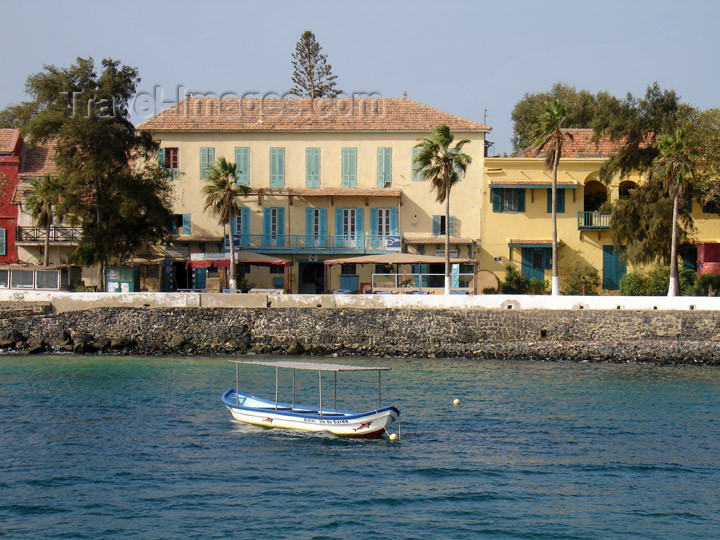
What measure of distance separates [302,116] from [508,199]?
13.1 m

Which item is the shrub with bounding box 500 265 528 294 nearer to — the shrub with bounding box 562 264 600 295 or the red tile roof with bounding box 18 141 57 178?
the shrub with bounding box 562 264 600 295

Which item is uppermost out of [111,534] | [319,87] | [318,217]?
[319,87]

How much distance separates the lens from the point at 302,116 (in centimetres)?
4875

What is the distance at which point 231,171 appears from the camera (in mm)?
40531

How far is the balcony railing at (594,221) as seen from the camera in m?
45.2

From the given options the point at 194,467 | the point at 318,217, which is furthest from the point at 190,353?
the point at 194,467

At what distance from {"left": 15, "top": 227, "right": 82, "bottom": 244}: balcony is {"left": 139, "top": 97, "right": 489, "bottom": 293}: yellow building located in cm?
537

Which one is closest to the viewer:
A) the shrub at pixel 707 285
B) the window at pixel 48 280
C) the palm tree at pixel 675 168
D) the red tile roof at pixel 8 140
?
the palm tree at pixel 675 168

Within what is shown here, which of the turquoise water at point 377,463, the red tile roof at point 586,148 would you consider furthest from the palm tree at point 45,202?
the red tile roof at point 586,148

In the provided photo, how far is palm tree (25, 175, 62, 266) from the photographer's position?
39938mm

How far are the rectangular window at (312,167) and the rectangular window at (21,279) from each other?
15741 mm

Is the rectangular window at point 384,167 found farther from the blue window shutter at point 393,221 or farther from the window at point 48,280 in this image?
the window at point 48,280

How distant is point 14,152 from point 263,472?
3779 cm

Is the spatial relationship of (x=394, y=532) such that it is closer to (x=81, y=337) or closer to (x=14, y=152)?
(x=81, y=337)
